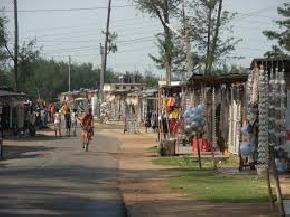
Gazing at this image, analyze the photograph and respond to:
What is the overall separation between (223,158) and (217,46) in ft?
83.8

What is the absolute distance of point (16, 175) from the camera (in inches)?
765

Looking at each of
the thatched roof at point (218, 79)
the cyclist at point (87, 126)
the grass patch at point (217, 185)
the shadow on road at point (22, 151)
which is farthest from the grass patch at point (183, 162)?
the shadow on road at point (22, 151)

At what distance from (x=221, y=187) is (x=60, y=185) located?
3.69 metres

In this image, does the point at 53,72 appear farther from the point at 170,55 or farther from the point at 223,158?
the point at 223,158

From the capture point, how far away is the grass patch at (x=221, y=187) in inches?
585

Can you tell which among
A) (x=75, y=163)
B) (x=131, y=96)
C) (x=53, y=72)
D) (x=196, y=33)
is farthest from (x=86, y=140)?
(x=53, y=72)

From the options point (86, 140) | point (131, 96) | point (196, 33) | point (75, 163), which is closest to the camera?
point (75, 163)

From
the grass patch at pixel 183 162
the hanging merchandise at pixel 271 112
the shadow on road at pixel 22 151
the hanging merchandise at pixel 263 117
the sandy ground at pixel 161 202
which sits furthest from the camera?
the shadow on road at pixel 22 151

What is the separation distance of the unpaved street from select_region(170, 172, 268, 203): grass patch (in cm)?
166

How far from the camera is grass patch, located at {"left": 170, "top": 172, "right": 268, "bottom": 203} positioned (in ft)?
48.7

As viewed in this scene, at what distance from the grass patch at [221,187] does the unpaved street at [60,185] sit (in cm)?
166

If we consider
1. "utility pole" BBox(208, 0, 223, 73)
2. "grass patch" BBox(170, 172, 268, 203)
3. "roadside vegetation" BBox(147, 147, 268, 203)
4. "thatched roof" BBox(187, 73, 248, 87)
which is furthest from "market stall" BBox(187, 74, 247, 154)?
"utility pole" BBox(208, 0, 223, 73)

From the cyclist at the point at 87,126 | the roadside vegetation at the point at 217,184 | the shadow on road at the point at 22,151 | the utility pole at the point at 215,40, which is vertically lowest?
the shadow on road at the point at 22,151

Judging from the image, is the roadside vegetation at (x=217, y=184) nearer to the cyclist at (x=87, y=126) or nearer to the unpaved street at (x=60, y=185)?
the unpaved street at (x=60, y=185)
